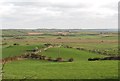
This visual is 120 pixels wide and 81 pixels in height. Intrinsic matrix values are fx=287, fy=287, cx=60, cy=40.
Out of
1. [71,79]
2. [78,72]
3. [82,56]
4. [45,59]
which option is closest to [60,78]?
[71,79]

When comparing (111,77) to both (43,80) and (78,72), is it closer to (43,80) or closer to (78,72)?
(78,72)

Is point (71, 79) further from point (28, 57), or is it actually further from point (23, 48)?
point (23, 48)

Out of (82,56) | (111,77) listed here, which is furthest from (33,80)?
Answer: (82,56)

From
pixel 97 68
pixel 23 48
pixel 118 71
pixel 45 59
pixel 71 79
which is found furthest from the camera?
pixel 23 48

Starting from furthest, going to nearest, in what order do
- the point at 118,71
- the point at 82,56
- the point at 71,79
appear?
the point at 82,56, the point at 118,71, the point at 71,79

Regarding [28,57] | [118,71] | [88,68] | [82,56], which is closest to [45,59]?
[28,57]

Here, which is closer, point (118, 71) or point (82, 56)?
point (118, 71)

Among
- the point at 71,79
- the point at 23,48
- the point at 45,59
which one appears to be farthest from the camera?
the point at 23,48

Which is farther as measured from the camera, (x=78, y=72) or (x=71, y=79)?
(x=78, y=72)

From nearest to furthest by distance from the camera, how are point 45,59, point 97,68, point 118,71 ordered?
point 118,71 → point 97,68 → point 45,59
